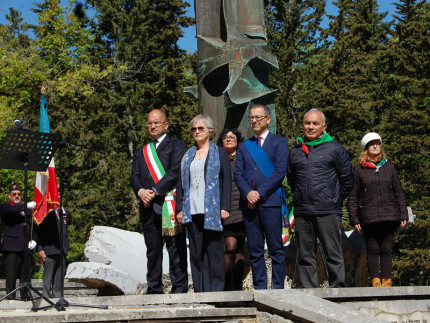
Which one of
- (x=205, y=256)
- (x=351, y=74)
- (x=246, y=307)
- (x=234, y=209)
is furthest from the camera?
(x=351, y=74)

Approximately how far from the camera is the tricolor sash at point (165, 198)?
645 cm

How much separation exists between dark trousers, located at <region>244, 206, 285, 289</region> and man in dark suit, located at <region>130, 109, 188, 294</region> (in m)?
0.71

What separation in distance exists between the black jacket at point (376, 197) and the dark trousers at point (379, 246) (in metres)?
0.11

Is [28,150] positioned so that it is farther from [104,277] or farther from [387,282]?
[387,282]

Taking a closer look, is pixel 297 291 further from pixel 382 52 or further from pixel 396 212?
pixel 382 52

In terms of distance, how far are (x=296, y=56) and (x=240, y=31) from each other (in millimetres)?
22722

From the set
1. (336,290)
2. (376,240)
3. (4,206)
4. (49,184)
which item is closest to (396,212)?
(376,240)

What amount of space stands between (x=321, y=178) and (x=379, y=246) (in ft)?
3.87

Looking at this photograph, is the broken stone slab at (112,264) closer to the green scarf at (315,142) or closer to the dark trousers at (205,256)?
the dark trousers at (205,256)

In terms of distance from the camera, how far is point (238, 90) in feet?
27.0

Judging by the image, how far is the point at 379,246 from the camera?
22.7ft

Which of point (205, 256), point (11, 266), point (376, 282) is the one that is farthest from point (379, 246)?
point (11, 266)

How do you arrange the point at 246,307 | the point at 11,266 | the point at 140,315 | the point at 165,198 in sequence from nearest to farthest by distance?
1. the point at 140,315
2. the point at 246,307
3. the point at 165,198
4. the point at 11,266

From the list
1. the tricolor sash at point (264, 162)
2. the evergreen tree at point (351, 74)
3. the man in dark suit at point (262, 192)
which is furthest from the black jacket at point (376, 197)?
the evergreen tree at point (351, 74)
